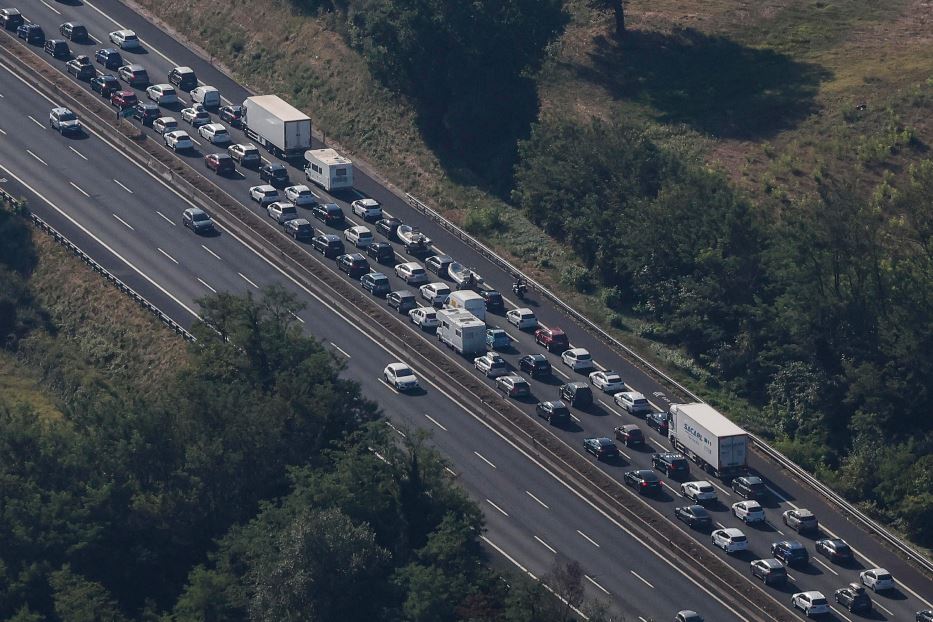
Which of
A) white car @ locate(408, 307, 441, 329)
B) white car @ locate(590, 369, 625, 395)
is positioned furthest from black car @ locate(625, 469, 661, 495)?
white car @ locate(408, 307, 441, 329)

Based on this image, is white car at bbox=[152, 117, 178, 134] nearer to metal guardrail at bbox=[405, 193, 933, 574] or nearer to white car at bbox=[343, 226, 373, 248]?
metal guardrail at bbox=[405, 193, 933, 574]

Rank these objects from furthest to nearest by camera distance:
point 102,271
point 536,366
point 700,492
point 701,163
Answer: point 701,163, point 102,271, point 536,366, point 700,492

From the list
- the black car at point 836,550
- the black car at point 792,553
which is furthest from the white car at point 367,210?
the black car at point 836,550

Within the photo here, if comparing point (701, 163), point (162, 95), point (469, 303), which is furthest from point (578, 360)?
point (162, 95)

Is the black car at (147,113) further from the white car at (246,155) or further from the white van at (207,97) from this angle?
the white car at (246,155)

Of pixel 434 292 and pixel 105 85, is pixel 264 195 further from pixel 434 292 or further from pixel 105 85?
pixel 105 85

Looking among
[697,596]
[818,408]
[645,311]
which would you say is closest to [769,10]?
[645,311]
